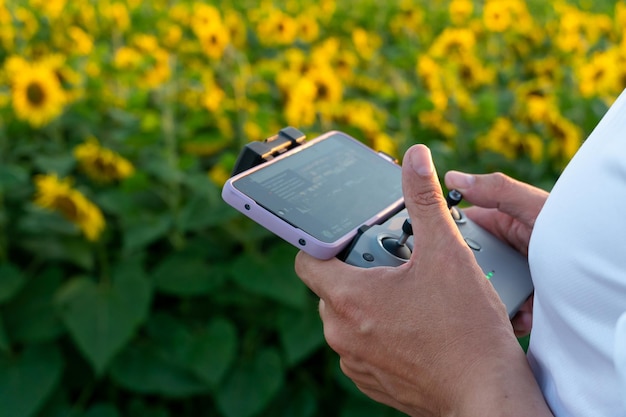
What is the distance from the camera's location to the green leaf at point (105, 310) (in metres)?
1.55

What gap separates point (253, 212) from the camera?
89cm

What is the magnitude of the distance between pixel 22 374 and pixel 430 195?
3.78ft

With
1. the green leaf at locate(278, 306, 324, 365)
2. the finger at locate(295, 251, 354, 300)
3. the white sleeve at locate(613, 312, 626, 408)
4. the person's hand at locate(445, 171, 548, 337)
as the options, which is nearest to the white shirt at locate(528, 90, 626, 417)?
the white sleeve at locate(613, 312, 626, 408)

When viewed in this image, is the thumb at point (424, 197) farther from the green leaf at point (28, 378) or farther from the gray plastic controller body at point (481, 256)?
the green leaf at point (28, 378)

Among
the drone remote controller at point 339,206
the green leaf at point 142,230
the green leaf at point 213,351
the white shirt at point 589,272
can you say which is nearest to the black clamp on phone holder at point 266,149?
the drone remote controller at point 339,206

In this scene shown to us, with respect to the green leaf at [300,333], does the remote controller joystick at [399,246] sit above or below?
above

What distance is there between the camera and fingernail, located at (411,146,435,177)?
0.78 metres

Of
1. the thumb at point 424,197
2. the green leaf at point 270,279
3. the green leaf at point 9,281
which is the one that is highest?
the thumb at point 424,197

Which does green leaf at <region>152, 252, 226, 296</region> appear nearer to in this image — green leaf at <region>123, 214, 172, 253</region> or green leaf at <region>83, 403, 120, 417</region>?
green leaf at <region>123, 214, 172, 253</region>

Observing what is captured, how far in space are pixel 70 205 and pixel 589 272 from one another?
1227 mm

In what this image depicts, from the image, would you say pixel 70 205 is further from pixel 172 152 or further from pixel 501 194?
pixel 501 194

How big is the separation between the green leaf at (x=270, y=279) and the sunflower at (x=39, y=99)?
0.67 metres

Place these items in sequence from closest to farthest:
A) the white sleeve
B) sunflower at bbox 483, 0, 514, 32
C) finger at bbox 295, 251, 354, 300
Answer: the white sleeve
finger at bbox 295, 251, 354, 300
sunflower at bbox 483, 0, 514, 32

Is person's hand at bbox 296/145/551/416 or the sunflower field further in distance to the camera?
the sunflower field
